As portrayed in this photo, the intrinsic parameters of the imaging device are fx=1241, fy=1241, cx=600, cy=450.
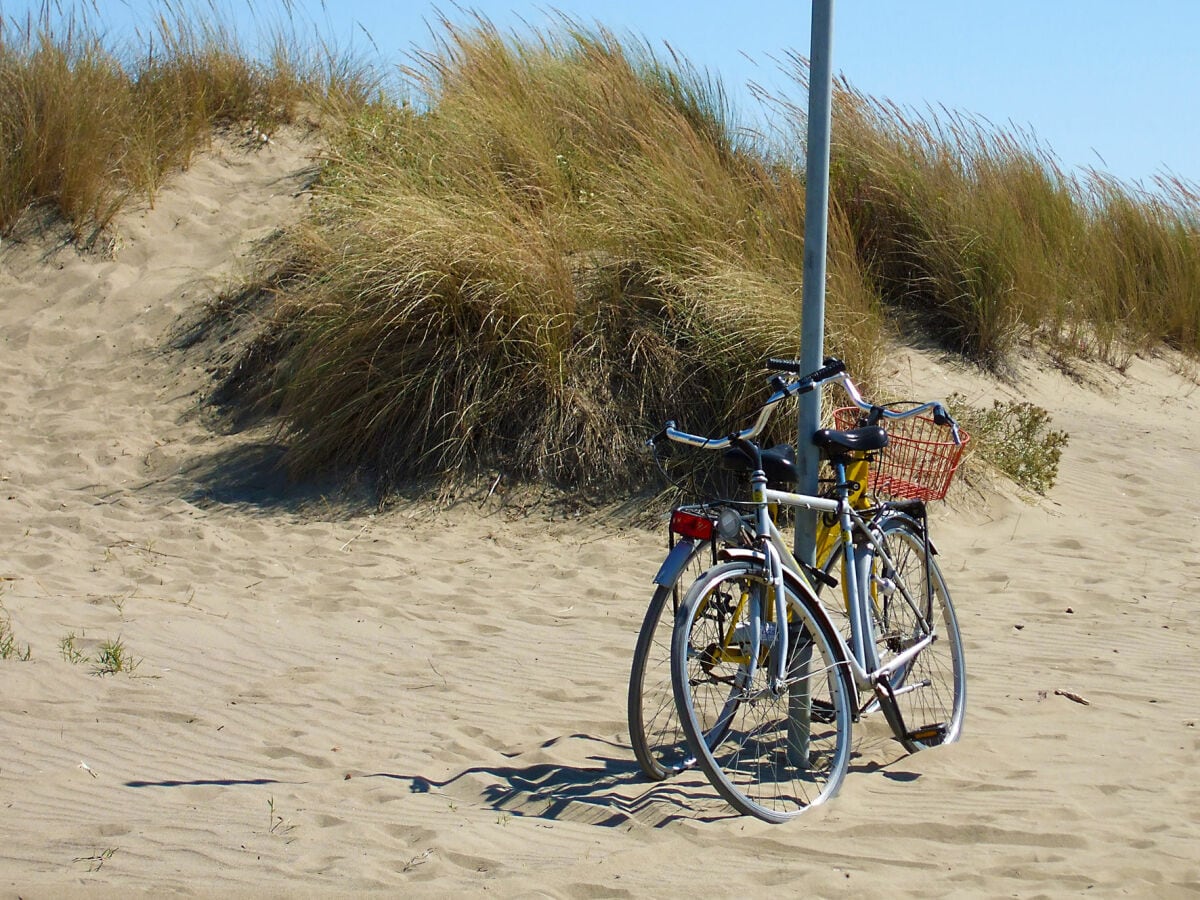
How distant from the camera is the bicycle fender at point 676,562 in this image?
10.5ft

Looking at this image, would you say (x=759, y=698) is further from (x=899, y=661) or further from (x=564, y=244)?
(x=564, y=244)

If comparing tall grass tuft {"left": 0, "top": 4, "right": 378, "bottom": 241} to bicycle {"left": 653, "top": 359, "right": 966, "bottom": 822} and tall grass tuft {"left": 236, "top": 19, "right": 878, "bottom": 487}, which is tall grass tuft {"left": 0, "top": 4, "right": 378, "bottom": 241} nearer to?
tall grass tuft {"left": 236, "top": 19, "right": 878, "bottom": 487}

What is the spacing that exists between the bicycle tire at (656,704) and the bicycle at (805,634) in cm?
10

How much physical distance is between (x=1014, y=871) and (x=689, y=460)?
4098 millimetres

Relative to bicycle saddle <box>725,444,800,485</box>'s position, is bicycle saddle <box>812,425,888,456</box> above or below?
above

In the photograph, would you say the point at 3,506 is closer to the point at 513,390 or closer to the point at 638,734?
the point at 513,390

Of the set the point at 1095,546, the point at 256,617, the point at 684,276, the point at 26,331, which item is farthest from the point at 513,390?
the point at 26,331

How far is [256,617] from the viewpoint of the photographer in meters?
5.41

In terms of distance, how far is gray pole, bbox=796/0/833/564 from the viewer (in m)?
3.50

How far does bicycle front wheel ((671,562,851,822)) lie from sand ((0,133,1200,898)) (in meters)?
0.14

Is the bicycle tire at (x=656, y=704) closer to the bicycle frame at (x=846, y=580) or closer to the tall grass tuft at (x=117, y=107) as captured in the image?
the bicycle frame at (x=846, y=580)

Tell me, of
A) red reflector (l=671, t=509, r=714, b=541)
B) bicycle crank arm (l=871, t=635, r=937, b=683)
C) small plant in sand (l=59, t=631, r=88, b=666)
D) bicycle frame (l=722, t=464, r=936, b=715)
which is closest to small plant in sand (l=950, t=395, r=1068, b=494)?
bicycle crank arm (l=871, t=635, r=937, b=683)

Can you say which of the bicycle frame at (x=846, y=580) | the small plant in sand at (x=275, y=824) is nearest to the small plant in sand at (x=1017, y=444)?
the bicycle frame at (x=846, y=580)

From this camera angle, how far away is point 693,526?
3.30 metres
